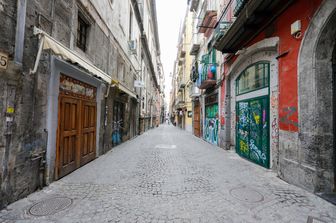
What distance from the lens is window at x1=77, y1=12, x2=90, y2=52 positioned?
235 inches

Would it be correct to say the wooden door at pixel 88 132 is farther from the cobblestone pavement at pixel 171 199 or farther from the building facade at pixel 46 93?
the cobblestone pavement at pixel 171 199

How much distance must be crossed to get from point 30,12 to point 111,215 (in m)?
4.38

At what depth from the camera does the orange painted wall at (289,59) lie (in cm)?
429

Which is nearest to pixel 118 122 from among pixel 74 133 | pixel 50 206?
pixel 74 133

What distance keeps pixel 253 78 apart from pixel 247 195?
5.06 metres

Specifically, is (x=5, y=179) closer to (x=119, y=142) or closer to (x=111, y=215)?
(x=111, y=215)

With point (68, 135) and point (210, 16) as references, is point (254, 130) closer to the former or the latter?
point (68, 135)

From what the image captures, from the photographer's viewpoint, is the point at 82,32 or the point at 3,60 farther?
the point at 82,32

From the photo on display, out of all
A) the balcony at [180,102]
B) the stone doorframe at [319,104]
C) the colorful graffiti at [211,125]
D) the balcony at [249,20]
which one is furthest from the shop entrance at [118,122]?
the balcony at [180,102]

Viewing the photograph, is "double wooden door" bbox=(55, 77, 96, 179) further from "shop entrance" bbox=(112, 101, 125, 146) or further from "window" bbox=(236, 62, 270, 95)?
"window" bbox=(236, 62, 270, 95)

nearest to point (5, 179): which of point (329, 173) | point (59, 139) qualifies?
point (59, 139)

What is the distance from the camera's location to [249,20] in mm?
5945

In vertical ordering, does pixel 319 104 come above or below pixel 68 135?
above

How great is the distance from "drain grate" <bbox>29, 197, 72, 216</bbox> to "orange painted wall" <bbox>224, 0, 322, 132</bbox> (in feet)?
18.4
